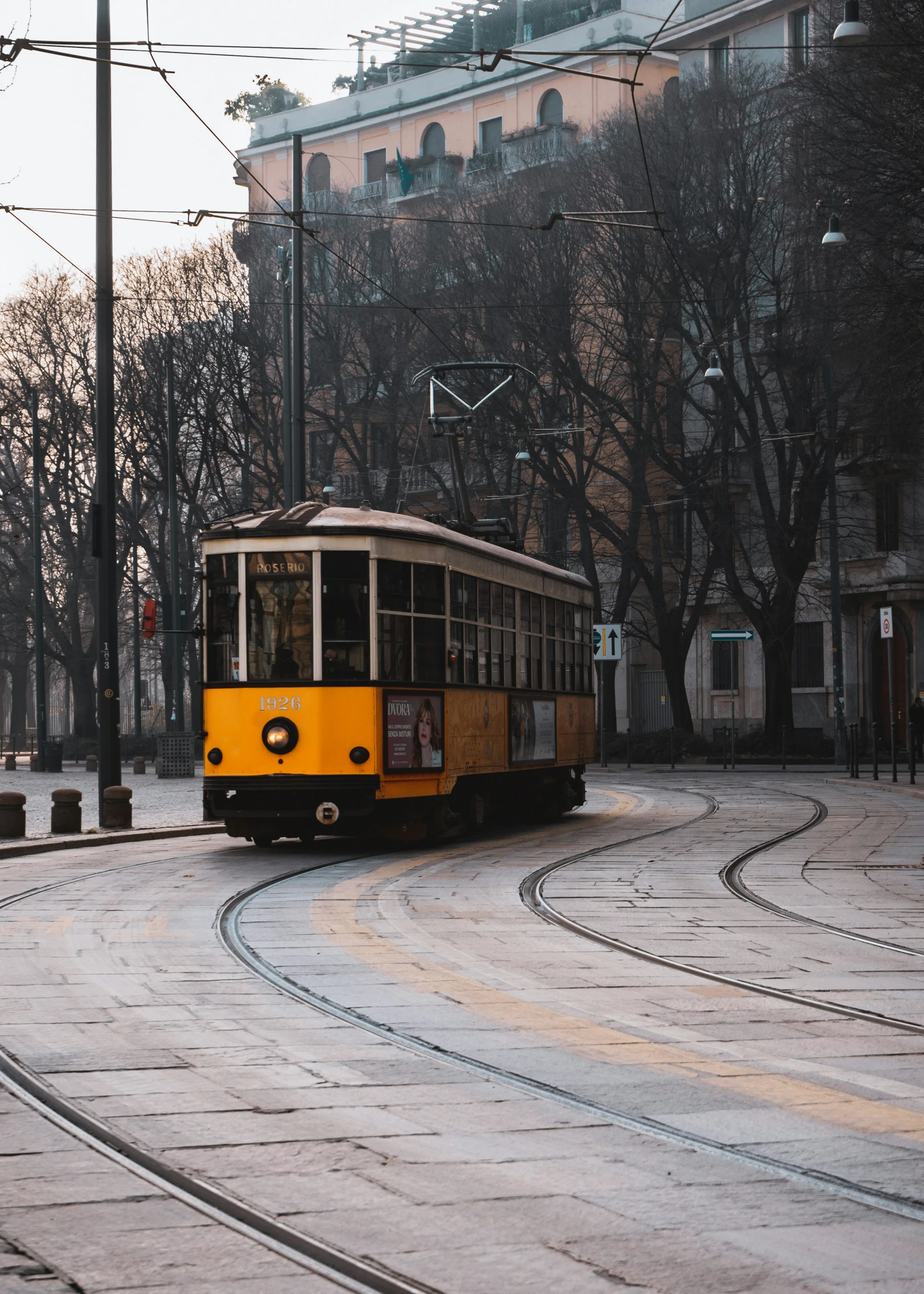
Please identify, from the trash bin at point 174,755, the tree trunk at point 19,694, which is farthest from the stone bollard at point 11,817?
the tree trunk at point 19,694

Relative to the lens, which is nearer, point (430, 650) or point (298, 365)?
point (430, 650)

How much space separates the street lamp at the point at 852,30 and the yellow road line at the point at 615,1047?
15422 millimetres

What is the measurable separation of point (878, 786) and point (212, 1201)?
2666cm

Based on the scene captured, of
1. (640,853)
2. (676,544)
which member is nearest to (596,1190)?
(640,853)

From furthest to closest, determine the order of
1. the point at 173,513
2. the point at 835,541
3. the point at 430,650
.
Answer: the point at 173,513, the point at 835,541, the point at 430,650

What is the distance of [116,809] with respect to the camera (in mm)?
20188

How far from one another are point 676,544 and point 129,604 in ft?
83.6

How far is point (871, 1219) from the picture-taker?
15.2 feet

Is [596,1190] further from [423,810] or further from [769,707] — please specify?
[769,707]

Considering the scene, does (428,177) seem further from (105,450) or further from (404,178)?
(105,450)

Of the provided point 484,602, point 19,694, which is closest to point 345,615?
point 484,602

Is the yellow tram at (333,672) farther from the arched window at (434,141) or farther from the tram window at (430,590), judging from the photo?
the arched window at (434,141)

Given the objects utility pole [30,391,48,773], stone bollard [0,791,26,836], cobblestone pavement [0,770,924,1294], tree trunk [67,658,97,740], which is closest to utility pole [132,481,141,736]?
tree trunk [67,658,97,740]

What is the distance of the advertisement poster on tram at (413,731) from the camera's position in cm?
1683
